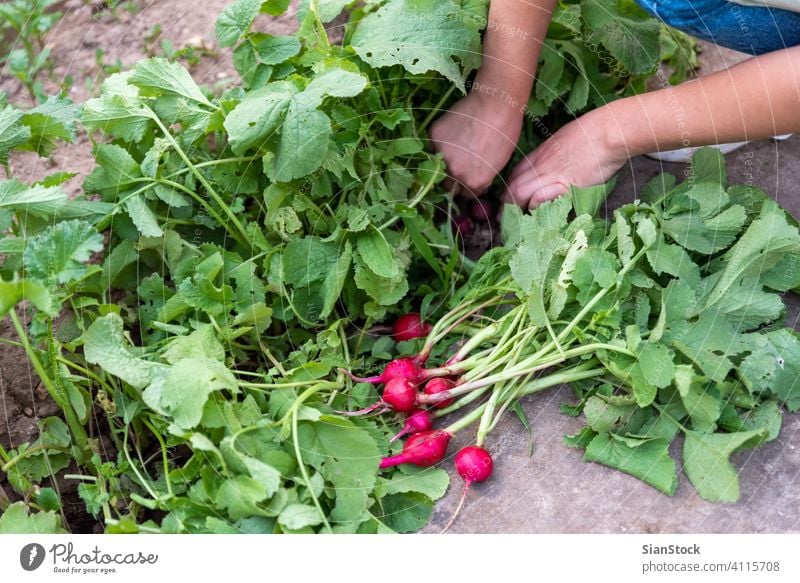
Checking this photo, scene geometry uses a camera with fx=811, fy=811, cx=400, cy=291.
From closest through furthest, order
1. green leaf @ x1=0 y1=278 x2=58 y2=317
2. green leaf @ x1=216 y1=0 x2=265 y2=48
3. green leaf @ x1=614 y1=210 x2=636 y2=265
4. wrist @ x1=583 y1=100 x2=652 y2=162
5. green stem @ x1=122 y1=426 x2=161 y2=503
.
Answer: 1. green leaf @ x1=0 y1=278 x2=58 y2=317
2. green stem @ x1=122 y1=426 x2=161 y2=503
3. green leaf @ x1=614 y1=210 x2=636 y2=265
4. green leaf @ x1=216 y1=0 x2=265 y2=48
5. wrist @ x1=583 y1=100 x2=652 y2=162

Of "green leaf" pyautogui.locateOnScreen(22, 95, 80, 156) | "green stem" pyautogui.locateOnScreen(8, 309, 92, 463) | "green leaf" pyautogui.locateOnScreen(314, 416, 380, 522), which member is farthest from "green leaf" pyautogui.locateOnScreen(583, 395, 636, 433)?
"green leaf" pyautogui.locateOnScreen(22, 95, 80, 156)

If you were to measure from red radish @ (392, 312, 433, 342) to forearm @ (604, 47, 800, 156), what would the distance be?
392mm

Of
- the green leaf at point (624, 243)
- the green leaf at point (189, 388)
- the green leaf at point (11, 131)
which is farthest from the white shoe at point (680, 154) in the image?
the green leaf at point (11, 131)

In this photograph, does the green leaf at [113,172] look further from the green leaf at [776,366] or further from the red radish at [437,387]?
the green leaf at [776,366]

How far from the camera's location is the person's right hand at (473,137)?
1226 mm

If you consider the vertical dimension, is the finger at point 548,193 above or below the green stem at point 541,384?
above

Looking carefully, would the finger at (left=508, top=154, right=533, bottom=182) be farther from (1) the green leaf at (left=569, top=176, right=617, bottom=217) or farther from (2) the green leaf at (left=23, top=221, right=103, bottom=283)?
(2) the green leaf at (left=23, top=221, right=103, bottom=283)

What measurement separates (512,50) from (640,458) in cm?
61

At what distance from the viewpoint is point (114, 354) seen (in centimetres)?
90

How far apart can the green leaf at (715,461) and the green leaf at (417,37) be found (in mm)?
530

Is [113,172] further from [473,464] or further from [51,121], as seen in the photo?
[473,464]

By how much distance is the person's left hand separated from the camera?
120cm
